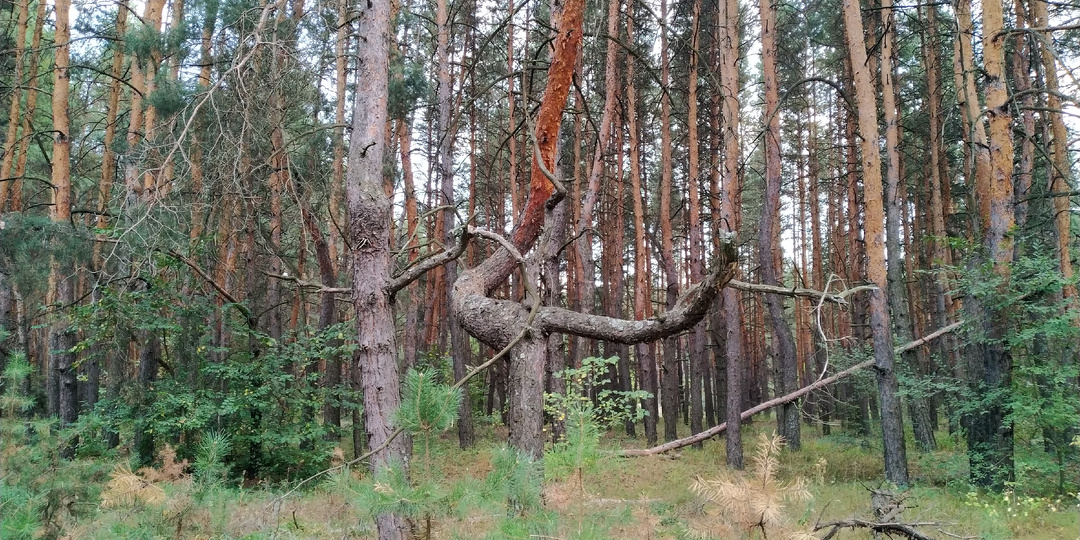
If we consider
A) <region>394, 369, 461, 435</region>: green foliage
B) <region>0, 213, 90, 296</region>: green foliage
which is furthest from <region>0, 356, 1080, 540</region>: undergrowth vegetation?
<region>0, 213, 90, 296</region>: green foliage

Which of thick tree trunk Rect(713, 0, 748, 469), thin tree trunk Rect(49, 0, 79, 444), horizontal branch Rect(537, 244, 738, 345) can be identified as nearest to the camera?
horizontal branch Rect(537, 244, 738, 345)

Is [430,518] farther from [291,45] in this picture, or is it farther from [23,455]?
[291,45]

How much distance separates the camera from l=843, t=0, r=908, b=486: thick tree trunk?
829 cm

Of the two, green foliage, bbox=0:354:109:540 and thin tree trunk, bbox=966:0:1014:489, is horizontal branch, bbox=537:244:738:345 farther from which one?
thin tree trunk, bbox=966:0:1014:489

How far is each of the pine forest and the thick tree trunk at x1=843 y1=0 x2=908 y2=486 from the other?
0.15ft

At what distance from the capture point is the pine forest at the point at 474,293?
9.20 feet

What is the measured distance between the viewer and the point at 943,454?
13328 mm

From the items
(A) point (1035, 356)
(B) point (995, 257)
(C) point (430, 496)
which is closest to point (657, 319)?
(C) point (430, 496)

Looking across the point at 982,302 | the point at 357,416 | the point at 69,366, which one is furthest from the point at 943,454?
the point at 69,366

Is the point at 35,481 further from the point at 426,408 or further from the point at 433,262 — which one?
the point at 426,408

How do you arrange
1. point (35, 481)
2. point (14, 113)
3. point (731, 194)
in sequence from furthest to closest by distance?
point (14, 113)
point (731, 194)
point (35, 481)

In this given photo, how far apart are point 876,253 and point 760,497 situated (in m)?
7.49

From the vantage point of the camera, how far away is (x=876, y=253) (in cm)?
827

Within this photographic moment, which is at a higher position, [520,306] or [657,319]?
[520,306]
